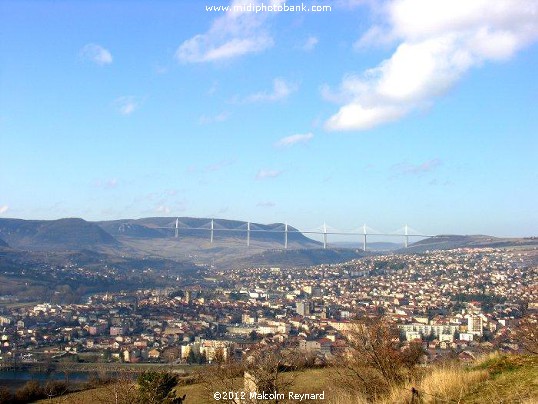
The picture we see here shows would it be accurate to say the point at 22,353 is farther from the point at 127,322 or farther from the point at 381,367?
the point at 381,367

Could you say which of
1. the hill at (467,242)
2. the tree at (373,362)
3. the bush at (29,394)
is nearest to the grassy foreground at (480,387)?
the tree at (373,362)

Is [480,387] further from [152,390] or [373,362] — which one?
[152,390]

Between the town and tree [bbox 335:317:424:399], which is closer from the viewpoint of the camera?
tree [bbox 335:317:424:399]

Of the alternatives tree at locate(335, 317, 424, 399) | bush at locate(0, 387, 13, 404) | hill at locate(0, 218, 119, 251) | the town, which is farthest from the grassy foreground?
hill at locate(0, 218, 119, 251)

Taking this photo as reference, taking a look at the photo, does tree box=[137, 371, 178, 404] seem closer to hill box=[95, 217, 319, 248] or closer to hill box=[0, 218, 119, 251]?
hill box=[0, 218, 119, 251]

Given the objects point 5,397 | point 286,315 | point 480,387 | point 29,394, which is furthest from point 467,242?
point 480,387

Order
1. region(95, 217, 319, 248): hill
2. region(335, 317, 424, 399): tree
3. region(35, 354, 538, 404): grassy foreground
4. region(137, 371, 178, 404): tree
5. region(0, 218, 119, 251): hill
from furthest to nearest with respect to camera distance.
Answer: region(95, 217, 319, 248): hill < region(0, 218, 119, 251): hill < region(137, 371, 178, 404): tree < region(335, 317, 424, 399): tree < region(35, 354, 538, 404): grassy foreground

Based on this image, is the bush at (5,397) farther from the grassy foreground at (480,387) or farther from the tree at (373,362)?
the grassy foreground at (480,387)

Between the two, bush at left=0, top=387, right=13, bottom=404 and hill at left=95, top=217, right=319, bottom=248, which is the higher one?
hill at left=95, top=217, right=319, bottom=248

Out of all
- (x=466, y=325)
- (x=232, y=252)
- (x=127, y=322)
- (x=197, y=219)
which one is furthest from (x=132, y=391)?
(x=197, y=219)
